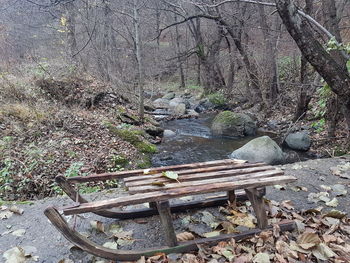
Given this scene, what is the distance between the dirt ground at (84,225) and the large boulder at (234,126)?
5620 mm

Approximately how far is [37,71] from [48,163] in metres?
Answer: 4.88

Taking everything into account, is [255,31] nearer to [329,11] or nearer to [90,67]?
[329,11]

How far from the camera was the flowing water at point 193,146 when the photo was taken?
7504mm

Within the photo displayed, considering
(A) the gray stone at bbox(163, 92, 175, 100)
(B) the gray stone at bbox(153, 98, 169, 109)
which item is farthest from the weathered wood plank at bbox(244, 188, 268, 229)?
(A) the gray stone at bbox(163, 92, 175, 100)

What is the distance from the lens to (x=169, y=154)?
7848mm

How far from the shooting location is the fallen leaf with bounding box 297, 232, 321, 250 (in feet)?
8.10

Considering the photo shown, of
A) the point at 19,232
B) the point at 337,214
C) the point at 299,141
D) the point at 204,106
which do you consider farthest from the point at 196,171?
the point at 204,106

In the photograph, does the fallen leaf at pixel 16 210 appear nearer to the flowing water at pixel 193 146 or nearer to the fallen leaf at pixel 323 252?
the fallen leaf at pixel 323 252

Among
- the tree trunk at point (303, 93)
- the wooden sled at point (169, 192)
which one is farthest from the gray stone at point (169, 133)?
the wooden sled at point (169, 192)

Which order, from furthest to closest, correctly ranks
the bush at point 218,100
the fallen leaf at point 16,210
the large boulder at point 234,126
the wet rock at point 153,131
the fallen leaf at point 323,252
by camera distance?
the bush at point 218,100 < the large boulder at point 234,126 < the wet rock at point 153,131 < the fallen leaf at point 16,210 < the fallen leaf at point 323,252

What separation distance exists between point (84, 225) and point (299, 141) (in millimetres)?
6768

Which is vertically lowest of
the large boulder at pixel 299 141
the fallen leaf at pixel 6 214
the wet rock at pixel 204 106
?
the large boulder at pixel 299 141

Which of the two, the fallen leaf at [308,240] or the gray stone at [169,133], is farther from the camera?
the gray stone at [169,133]

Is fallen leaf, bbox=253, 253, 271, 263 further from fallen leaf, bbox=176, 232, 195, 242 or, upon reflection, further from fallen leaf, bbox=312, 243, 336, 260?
fallen leaf, bbox=176, 232, 195, 242
